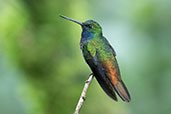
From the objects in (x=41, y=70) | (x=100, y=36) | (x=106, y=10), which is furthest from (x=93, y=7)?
(x=100, y=36)

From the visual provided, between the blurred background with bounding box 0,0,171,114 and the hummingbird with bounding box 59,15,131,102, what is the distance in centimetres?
112

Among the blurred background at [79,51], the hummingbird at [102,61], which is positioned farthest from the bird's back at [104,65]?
the blurred background at [79,51]

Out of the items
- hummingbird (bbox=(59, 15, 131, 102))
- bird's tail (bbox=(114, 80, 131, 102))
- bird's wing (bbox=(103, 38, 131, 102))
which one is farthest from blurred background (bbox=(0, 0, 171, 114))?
bird's tail (bbox=(114, 80, 131, 102))

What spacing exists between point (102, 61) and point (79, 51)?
169 centimetres

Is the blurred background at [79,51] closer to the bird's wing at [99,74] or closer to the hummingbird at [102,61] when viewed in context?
the hummingbird at [102,61]

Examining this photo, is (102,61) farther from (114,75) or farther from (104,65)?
A: (114,75)

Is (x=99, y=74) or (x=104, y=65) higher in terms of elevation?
(x=104, y=65)

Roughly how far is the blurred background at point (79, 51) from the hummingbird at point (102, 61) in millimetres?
1116

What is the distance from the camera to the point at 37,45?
215 inches

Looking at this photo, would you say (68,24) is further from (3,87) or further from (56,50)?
(3,87)

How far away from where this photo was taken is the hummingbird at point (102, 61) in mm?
3445

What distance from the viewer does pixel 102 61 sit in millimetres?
3676

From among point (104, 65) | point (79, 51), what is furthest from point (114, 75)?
point (79, 51)

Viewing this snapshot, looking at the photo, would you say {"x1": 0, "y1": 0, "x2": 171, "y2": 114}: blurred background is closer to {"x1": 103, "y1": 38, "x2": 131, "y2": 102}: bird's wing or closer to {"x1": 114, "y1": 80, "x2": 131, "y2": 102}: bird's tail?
{"x1": 103, "y1": 38, "x2": 131, "y2": 102}: bird's wing
